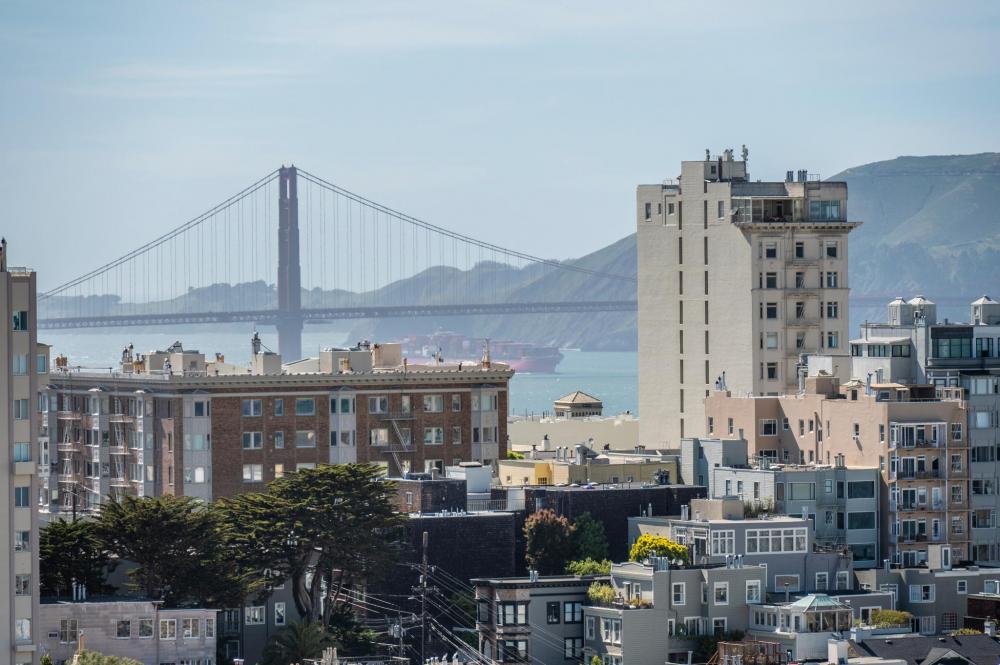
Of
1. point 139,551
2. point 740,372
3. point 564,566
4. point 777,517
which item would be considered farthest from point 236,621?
point 740,372

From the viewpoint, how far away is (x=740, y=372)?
470 feet

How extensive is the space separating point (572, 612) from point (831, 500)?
15605 millimetres

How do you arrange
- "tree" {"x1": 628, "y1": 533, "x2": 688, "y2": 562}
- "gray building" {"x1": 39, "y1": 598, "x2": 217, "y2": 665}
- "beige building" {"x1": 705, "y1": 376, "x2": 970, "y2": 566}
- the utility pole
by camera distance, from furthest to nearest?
"beige building" {"x1": 705, "y1": 376, "x2": 970, "y2": 566}
"tree" {"x1": 628, "y1": 533, "x2": 688, "y2": 562}
the utility pole
"gray building" {"x1": 39, "y1": 598, "x2": 217, "y2": 665}

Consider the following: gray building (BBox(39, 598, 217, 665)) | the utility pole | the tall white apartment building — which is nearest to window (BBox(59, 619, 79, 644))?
gray building (BBox(39, 598, 217, 665))

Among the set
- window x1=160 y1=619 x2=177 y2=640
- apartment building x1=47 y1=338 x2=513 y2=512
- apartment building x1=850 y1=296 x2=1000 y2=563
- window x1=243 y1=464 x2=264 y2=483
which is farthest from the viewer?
apartment building x1=47 y1=338 x2=513 y2=512

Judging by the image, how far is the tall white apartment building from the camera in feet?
470

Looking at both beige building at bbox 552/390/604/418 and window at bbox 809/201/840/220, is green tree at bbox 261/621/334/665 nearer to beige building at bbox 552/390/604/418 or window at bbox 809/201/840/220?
window at bbox 809/201/840/220

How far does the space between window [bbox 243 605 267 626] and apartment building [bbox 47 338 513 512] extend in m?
29.2

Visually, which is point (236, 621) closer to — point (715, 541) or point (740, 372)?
point (715, 541)

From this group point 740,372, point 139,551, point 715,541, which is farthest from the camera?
point 740,372

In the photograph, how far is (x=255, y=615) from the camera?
97625 mm

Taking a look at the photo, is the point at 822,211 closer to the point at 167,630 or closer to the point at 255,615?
the point at 255,615

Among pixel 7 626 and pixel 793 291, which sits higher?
pixel 793 291

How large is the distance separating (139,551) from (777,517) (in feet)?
86.3
